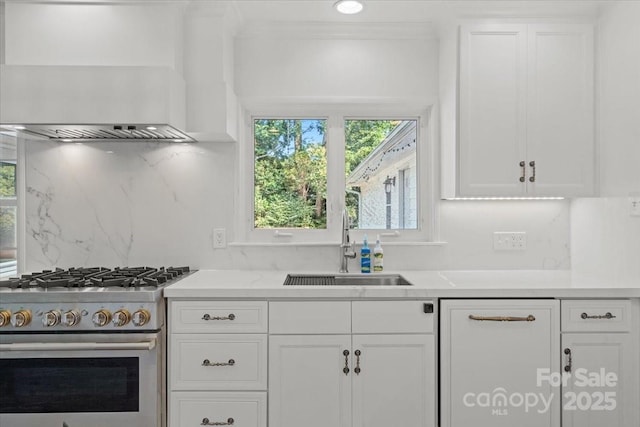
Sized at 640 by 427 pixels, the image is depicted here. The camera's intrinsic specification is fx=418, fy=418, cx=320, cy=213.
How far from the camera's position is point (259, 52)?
2.52m

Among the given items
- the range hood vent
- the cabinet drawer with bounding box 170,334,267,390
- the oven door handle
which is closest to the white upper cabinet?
the cabinet drawer with bounding box 170,334,267,390

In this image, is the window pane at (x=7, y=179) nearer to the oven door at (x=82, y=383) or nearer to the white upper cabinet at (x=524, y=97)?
the oven door at (x=82, y=383)

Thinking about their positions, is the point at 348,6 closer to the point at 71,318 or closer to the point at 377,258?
the point at 377,258

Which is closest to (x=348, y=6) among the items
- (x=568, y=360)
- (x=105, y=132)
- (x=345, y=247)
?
(x=345, y=247)

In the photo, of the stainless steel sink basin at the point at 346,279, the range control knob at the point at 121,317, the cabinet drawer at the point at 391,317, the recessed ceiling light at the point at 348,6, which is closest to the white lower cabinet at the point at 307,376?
the cabinet drawer at the point at 391,317

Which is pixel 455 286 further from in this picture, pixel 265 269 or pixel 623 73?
pixel 623 73

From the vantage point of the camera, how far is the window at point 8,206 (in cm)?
241

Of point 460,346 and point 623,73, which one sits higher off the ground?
point 623,73

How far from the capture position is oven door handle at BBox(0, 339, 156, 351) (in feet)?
5.83

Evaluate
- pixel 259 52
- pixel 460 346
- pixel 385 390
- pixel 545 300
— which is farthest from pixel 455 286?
pixel 259 52

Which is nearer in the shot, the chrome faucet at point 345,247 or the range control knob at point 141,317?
the range control knob at point 141,317

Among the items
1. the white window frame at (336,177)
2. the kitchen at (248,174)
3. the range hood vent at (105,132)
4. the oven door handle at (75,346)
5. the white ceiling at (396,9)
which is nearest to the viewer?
the oven door handle at (75,346)

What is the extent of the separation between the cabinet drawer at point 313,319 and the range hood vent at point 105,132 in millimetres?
1058

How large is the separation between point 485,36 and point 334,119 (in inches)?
37.0
